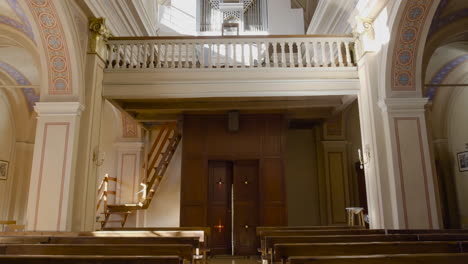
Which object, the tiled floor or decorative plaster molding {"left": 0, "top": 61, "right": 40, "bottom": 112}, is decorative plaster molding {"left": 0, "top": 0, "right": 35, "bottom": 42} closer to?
decorative plaster molding {"left": 0, "top": 61, "right": 40, "bottom": 112}

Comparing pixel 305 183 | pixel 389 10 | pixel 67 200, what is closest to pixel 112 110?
pixel 67 200

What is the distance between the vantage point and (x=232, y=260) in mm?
7766

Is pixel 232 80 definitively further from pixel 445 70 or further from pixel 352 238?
pixel 445 70

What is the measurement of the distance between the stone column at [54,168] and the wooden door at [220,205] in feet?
12.6

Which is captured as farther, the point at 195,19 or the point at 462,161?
the point at 195,19

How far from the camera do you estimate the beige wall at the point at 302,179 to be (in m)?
10.3

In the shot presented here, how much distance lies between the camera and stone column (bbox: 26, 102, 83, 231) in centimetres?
577

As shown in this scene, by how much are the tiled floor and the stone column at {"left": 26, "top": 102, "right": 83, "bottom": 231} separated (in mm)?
3263

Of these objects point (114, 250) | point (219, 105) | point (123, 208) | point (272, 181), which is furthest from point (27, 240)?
point (272, 181)

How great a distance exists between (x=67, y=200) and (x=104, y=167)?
4.84 meters

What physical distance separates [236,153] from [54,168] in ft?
14.6

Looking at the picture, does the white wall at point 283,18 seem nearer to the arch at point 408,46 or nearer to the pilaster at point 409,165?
the arch at point 408,46

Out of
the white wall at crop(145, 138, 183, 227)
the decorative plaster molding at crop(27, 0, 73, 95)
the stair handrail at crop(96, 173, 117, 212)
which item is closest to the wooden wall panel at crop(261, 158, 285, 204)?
the white wall at crop(145, 138, 183, 227)

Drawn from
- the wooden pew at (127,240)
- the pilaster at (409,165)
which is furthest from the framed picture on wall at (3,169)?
the pilaster at (409,165)
